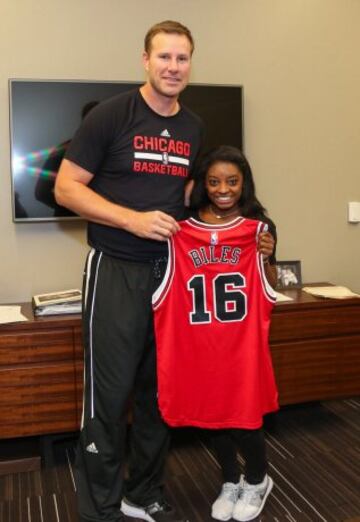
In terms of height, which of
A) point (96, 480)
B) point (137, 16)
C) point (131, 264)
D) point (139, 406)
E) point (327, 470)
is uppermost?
point (137, 16)

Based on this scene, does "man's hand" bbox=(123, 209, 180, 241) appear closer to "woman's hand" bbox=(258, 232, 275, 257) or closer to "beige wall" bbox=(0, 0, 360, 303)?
"woman's hand" bbox=(258, 232, 275, 257)

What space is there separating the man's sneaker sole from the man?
26 cm

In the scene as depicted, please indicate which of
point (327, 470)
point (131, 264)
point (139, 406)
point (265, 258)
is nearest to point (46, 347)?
point (139, 406)

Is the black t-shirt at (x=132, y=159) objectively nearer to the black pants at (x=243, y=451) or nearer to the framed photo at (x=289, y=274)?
the black pants at (x=243, y=451)

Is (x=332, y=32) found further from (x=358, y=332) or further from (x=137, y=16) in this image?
(x=358, y=332)

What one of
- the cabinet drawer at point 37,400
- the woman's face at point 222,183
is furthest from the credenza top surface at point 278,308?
the woman's face at point 222,183

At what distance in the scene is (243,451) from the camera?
204 cm

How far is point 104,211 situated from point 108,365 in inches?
19.7

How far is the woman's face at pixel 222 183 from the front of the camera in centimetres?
199

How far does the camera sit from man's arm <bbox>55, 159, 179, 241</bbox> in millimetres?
1696

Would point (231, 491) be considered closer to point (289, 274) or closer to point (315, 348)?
point (315, 348)

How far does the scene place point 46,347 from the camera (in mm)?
2453

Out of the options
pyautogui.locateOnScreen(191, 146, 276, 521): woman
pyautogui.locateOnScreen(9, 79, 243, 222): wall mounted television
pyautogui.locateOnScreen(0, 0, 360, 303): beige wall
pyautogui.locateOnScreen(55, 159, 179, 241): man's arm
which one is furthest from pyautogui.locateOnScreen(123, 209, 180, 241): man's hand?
pyautogui.locateOnScreen(0, 0, 360, 303): beige wall

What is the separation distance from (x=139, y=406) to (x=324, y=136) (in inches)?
80.0
